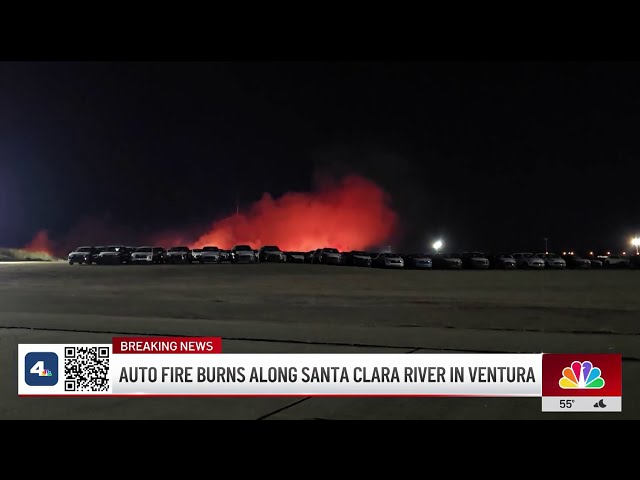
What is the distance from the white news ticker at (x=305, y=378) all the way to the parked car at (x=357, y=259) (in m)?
33.8

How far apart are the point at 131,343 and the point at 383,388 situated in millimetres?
4409

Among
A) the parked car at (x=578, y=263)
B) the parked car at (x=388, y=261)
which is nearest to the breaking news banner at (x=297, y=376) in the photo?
the parked car at (x=388, y=261)

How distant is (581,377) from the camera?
5.93 meters

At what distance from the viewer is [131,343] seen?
894cm

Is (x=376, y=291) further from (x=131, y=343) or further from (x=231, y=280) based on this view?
(x=131, y=343)

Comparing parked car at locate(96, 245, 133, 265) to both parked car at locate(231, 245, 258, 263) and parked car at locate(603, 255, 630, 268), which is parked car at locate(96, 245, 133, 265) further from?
parked car at locate(603, 255, 630, 268)

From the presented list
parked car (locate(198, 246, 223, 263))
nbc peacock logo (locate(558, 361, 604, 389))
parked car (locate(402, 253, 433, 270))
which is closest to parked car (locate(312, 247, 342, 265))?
parked car (locate(402, 253, 433, 270))

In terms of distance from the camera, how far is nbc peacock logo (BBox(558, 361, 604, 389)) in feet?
19.4

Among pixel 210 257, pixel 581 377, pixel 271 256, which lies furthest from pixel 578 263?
pixel 581 377

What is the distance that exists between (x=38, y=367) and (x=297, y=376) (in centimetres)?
285

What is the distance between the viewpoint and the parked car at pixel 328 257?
133ft

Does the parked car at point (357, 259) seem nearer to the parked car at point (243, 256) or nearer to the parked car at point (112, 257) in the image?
the parked car at point (243, 256)

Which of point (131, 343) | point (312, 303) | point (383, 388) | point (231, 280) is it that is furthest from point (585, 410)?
point (231, 280)

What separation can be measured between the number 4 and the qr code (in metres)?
0.24
